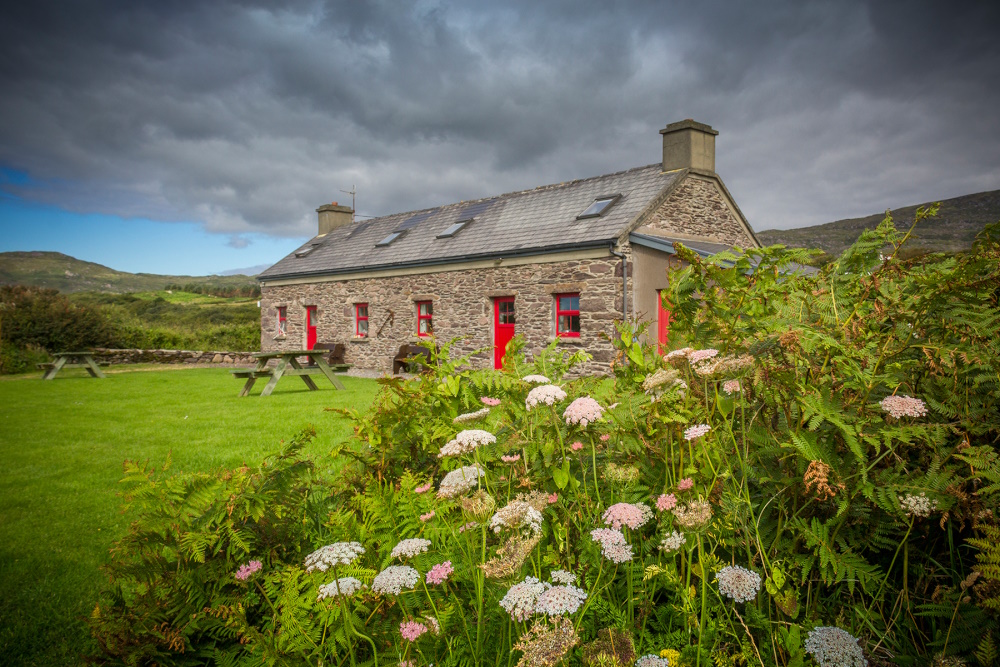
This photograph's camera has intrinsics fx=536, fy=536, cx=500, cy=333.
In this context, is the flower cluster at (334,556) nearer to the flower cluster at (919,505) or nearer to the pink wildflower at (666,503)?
the pink wildflower at (666,503)

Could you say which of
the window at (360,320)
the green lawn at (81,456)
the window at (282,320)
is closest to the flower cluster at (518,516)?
the green lawn at (81,456)

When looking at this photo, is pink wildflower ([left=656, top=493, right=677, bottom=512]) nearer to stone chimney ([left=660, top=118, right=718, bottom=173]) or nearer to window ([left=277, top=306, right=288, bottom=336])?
stone chimney ([left=660, top=118, right=718, bottom=173])

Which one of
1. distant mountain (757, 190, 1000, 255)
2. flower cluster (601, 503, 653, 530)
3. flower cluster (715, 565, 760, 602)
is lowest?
flower cluster (715, 565, 760, 602)

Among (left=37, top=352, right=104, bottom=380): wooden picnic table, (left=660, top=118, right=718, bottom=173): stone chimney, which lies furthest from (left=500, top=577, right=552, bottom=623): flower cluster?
(left=37, top=352, right=104, bottom=380): wooden picnic table

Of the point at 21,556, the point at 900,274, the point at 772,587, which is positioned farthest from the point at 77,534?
the point at 900,274

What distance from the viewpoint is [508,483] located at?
6.72 feet

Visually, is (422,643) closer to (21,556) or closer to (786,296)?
(786,296)

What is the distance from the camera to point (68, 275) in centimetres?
5928

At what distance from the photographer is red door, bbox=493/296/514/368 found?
1544 cm

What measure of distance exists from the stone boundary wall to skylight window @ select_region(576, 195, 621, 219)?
13.7m

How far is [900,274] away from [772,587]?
1.31 metres

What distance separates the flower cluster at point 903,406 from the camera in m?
1.43

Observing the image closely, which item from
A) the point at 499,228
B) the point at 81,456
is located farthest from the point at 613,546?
the point at 499,228

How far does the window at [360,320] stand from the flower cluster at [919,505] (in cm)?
1884
